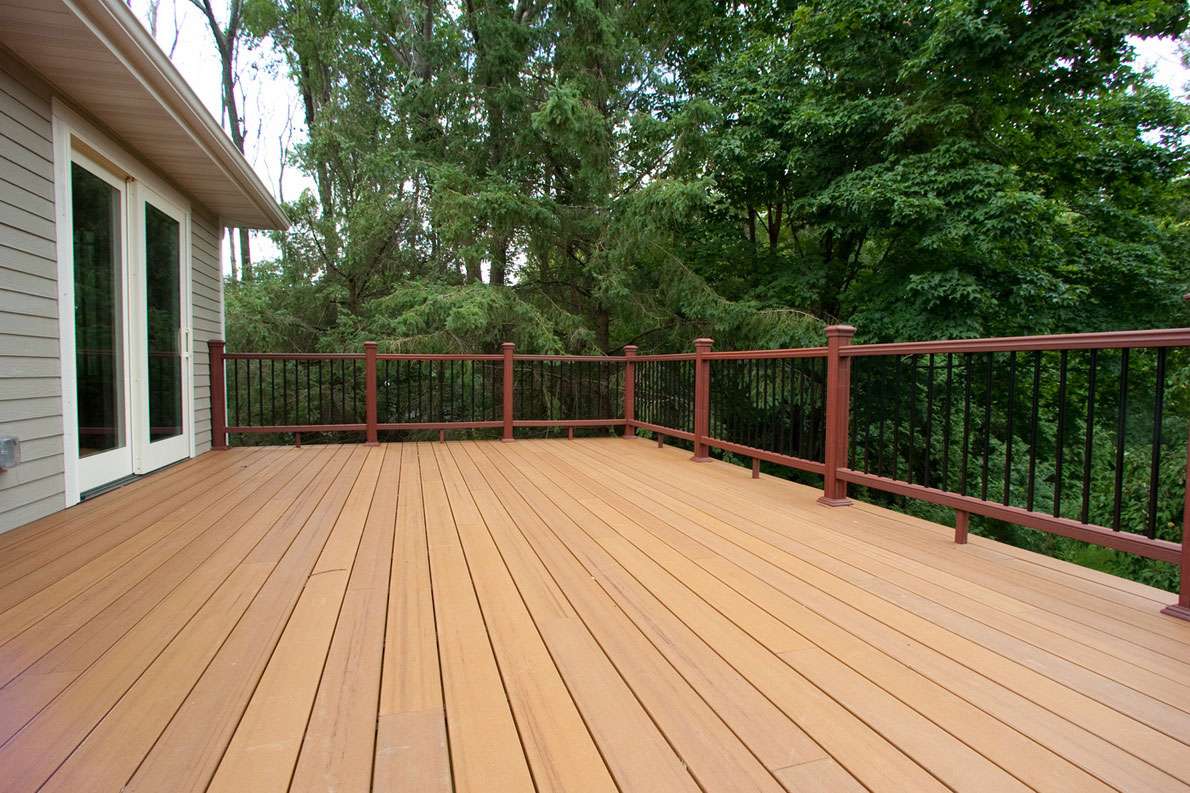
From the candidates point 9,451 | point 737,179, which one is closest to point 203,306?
point 9,451

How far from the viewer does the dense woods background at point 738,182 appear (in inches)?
284

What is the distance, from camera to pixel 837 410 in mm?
3260

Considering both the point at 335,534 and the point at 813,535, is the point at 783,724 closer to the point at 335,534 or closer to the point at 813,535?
the point at 813,535

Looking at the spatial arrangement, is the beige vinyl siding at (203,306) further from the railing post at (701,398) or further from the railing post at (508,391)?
the railing post at (701,398)

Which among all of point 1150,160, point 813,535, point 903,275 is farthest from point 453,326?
point 1150,160

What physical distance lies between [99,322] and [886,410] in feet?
25.2

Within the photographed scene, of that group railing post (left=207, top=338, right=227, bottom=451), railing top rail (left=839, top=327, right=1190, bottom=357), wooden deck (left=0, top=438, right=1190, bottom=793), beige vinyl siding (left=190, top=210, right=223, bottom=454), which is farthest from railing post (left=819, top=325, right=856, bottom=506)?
railing post (left=207, top=338, right=227, bottom=451)

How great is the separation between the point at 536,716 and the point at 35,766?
36.1 inches

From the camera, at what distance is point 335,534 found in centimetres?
268

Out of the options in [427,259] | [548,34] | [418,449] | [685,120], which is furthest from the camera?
[427,259]

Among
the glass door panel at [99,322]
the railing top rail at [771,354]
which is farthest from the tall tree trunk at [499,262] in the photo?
the glass door panel at [99,322]

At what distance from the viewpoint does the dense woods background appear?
284 inches

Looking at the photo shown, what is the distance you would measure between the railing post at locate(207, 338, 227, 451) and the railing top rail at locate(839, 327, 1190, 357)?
516cm

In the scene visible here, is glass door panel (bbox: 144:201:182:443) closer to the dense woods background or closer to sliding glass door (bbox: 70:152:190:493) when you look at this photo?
sliding glass door (bbox: 70:152:190:493)
